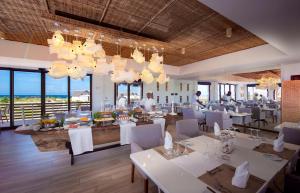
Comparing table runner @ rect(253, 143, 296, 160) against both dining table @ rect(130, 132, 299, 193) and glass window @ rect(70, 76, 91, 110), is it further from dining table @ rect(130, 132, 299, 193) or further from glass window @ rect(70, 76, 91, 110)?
glass window @ rect(70, 76, 91, 110)

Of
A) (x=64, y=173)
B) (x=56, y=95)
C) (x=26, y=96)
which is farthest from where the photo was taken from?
(x=56, y=95)

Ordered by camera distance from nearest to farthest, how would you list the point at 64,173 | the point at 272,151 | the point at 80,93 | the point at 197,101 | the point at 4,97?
the point at 272,151
the point at 64,173
the point at 4,97
the point at 80,93
the point at 197,101

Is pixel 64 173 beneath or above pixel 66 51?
beneath

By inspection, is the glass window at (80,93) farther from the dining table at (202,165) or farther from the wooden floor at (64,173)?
the dining table at (202,165)

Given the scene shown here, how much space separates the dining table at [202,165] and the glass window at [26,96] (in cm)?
678

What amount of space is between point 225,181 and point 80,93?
7339mm

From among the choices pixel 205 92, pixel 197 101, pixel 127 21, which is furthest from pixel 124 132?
pixel 205 92

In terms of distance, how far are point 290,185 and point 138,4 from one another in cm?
291

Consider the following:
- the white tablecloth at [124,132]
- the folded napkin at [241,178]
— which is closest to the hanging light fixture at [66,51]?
the white tablecloth at [124,132]

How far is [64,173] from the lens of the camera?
2.70 m

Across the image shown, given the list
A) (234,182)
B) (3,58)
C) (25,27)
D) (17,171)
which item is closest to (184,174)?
(234,182)

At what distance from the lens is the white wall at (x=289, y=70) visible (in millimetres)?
4831

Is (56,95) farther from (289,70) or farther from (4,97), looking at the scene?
(289,70)

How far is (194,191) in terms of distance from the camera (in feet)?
3.65
